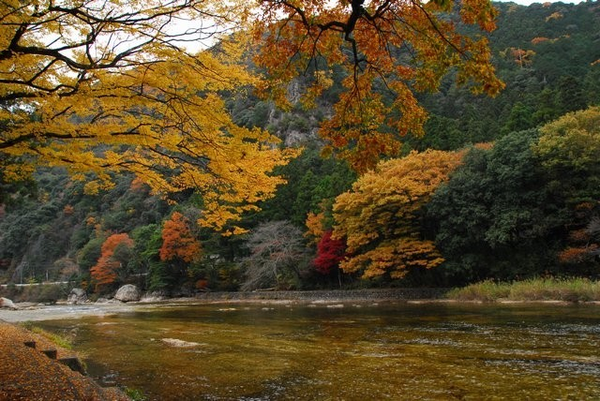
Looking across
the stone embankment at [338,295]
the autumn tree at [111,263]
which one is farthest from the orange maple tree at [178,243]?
the autumn tree at [111,263]

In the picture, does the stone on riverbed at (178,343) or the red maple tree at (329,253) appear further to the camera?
the red maple tree at (329,253)

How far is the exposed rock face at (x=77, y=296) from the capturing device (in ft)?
172

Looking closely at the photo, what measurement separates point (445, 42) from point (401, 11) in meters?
0.61

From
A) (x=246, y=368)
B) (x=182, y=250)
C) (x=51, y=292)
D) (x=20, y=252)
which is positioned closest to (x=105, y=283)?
(x=51, y=292)

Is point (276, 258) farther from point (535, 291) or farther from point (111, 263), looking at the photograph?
point (111, 263)

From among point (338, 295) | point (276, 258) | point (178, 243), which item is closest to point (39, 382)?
point (338, 295)

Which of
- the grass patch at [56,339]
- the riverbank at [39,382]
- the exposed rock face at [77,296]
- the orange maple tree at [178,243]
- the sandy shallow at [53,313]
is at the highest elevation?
the orange maple tree at [178,243]

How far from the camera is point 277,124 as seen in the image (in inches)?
3034

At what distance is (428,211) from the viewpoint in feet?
90.4

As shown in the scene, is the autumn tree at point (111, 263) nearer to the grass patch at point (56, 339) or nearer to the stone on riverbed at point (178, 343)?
the grass patch at point (56, 339)

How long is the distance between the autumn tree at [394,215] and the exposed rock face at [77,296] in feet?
119

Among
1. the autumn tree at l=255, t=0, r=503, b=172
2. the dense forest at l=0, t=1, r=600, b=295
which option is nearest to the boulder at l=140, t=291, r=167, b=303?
the dense forest at l=0, t=1, r=600, b=295

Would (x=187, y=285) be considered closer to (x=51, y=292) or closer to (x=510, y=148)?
(x=51, y=292)

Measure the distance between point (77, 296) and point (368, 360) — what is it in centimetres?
5278
